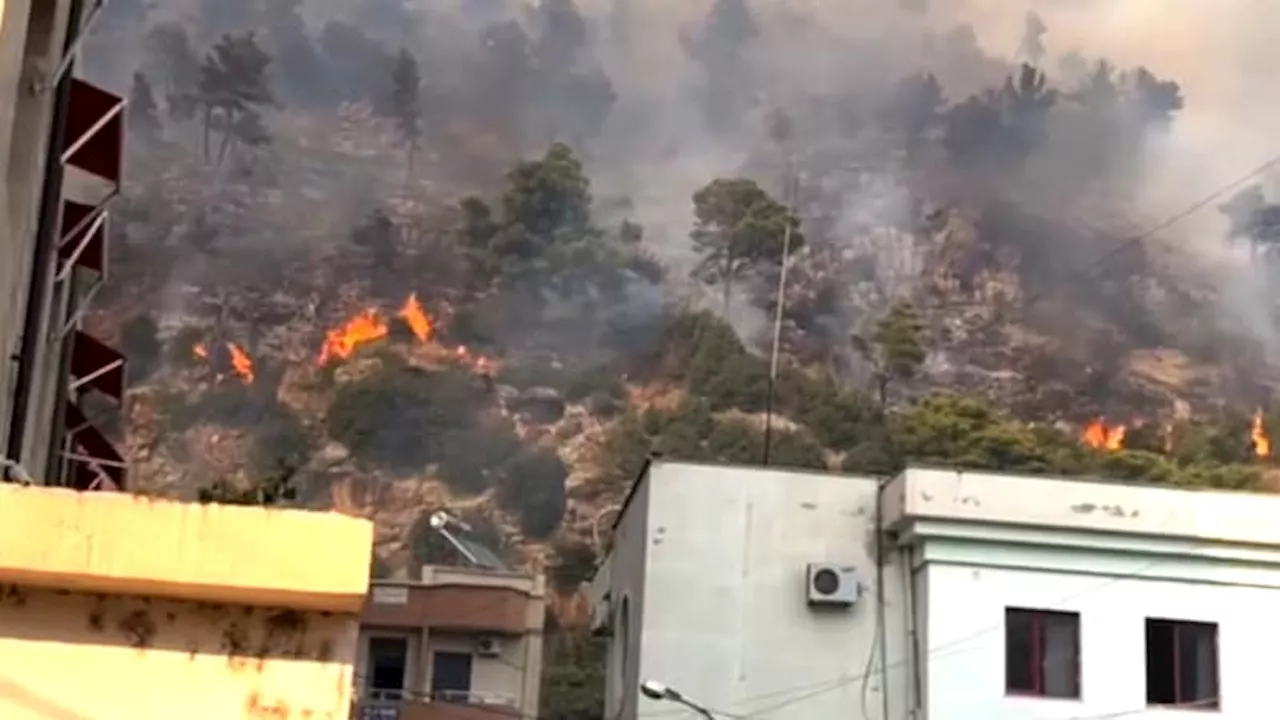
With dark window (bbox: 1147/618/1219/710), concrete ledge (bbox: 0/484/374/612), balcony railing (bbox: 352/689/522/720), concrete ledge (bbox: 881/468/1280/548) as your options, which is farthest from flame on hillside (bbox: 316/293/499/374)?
→ concrete ledge (bbox: 0/484/374/612)

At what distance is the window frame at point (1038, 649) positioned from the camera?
1767 cm

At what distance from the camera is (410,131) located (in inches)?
2628

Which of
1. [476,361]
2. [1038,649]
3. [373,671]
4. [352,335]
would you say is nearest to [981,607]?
[1038,649]

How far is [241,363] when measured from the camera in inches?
2309

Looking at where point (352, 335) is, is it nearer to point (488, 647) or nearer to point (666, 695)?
point (488, 647)

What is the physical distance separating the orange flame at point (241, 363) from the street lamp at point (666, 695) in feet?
139

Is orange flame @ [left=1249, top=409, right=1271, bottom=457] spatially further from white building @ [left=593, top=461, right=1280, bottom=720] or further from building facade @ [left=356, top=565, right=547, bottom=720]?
white building @ [left=593, top=461, right=1280, bottom=720]

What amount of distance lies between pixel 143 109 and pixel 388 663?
38975 mm

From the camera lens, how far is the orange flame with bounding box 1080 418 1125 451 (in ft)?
194

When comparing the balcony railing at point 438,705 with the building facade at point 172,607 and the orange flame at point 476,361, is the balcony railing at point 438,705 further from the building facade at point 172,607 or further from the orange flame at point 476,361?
the orange flame at point 476,361

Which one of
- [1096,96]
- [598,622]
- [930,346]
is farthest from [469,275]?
[598,622]

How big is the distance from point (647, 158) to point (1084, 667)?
50215 mm

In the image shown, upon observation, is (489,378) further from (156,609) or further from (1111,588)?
(156,609)

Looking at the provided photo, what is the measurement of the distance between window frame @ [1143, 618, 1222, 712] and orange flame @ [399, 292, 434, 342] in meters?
43.6
